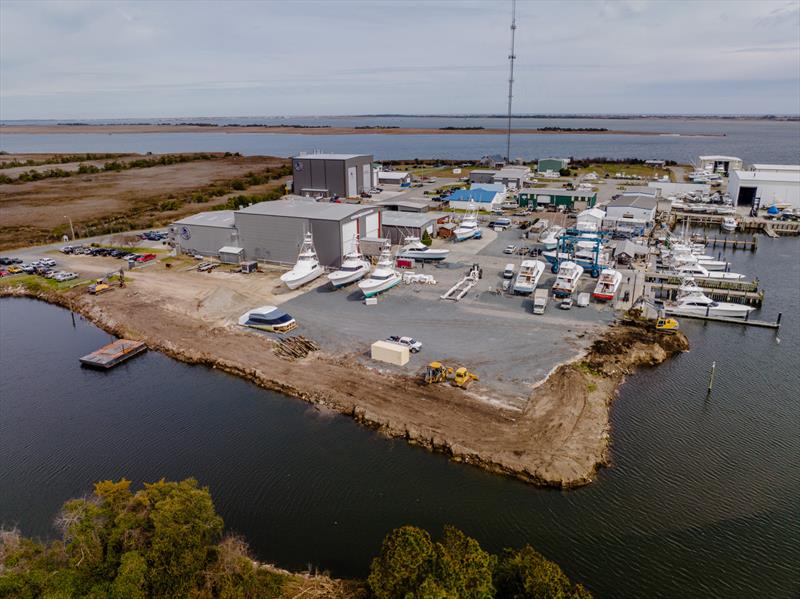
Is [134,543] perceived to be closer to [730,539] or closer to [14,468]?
[14,468]

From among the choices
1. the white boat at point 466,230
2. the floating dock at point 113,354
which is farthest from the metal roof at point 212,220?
the white boat at point 466,230

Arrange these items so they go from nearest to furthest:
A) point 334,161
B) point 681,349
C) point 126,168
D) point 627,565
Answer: point 627,565 < point 681,349 < point 334,161 < point 126,168

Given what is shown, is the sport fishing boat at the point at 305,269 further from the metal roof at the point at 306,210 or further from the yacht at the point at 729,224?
the yacht at the point at 729,224

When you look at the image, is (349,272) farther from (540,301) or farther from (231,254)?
(540,301)

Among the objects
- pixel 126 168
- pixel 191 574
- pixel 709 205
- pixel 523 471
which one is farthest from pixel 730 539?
pixel 126 168

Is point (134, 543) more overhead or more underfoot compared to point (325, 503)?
more overhead

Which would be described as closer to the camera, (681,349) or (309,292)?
(681,349)

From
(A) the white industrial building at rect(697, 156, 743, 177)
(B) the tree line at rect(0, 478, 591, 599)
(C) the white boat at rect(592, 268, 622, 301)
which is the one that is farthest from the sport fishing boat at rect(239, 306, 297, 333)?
(A) the white industrial building at rect(697, 156, 743, 177)
